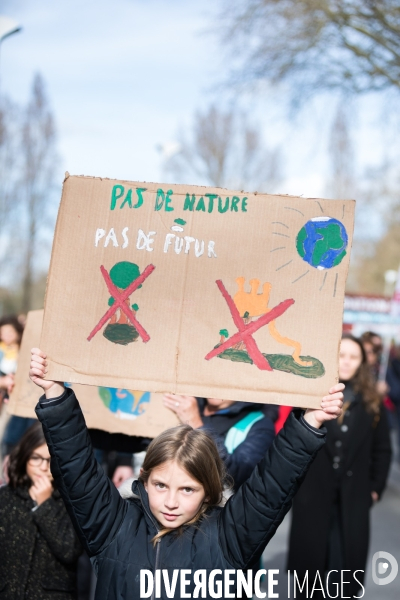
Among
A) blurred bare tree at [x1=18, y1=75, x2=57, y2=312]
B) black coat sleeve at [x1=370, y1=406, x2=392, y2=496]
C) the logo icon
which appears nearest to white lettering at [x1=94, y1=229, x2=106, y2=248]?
black coat sleeve at [x1=370, y1=406, x2=392, y2=496]

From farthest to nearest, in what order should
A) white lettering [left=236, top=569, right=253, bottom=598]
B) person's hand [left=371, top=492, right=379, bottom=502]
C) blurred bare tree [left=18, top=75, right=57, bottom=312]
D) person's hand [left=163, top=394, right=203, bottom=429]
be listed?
blurred bare tree [left=18, top=75, right=57, bottom=312] → person's hand [left=371, top=492, right=379, bottom=502] → person's hand [left=163, top=394, right=203, bottom=429] → white lettering [left=236, top=569, right=253, bottom=598]

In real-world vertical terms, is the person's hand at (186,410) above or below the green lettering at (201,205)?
below

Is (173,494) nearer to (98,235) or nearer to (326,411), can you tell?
(326,411)

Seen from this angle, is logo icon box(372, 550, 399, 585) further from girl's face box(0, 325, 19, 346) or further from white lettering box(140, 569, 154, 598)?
white lettering box(140, 569, 154, 598)

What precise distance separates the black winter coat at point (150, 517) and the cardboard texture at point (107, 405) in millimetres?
1297

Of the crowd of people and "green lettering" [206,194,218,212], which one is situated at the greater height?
"green lettering" [206,194,218,212]

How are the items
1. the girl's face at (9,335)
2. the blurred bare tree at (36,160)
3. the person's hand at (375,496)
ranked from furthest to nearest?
the blurred bare tree at (36,160) → the girl's face at (9,335) → the person's hand at (375,496)

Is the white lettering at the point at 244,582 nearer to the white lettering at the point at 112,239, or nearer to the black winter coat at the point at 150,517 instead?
the black winter coat at the point at 150,517

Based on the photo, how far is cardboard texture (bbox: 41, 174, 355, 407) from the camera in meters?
2.49

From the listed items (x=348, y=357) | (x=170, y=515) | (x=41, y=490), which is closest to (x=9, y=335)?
(x=348, y=357)

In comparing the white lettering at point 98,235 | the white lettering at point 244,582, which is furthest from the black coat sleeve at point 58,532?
the white lettering at point 98,235

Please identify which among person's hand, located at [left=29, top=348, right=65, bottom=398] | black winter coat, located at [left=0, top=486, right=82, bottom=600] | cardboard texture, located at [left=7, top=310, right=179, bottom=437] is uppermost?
person's hand, located at [left=29, top=348, right=65, bottom=398]

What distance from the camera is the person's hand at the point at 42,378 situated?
94.5 inches

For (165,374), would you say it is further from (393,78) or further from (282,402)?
(393,78)
